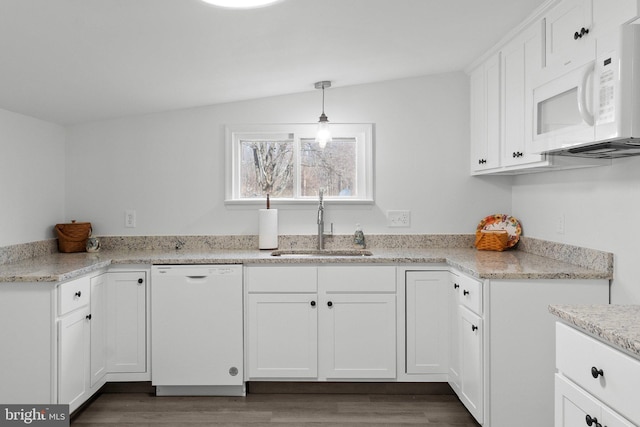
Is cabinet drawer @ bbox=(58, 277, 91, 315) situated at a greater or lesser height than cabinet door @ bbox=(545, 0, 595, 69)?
lesser

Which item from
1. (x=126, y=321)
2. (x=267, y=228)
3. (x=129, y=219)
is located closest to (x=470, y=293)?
(x=267, y=228)

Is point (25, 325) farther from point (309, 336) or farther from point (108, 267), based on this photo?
point (309, 336)

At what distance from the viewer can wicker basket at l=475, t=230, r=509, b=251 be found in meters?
3.33

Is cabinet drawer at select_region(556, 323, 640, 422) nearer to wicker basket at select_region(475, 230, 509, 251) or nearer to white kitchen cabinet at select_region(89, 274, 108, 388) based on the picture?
wicker basket at select_region(475, 230, 509, 251)

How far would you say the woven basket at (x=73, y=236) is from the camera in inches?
135

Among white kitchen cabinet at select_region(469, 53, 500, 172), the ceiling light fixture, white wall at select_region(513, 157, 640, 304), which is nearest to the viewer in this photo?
the ceiling light fixture

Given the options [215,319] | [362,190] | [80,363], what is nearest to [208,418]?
[215,319]

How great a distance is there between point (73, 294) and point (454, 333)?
87.0 inches

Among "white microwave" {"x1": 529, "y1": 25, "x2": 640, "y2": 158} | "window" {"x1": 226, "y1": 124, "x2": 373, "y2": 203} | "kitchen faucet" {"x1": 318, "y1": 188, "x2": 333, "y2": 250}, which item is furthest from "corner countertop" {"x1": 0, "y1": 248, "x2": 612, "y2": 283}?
"white microwave" {"x1": 529, "y1": 25, "x2": 640, "y2": 158}

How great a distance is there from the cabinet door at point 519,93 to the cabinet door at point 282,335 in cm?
150

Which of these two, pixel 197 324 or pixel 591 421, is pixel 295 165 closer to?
pixel 197 324

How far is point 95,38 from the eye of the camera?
2084mm

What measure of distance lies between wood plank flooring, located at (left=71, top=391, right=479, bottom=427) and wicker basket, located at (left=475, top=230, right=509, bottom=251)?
3.42 ft

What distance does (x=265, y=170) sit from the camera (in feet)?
12.2
